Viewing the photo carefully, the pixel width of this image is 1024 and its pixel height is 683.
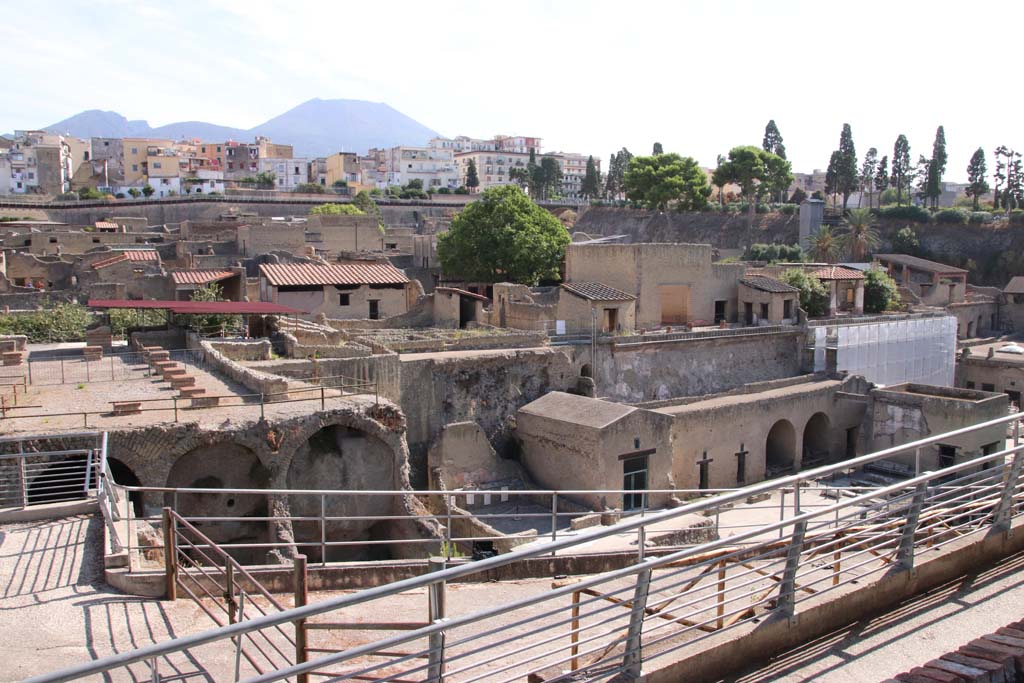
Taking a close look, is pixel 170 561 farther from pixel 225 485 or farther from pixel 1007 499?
pixel 225 485

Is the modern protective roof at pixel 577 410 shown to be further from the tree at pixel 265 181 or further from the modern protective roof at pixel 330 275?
the tree at pixel 265 181

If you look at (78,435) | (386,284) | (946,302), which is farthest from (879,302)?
(78,435)

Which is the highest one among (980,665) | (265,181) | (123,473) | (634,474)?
(265,181)

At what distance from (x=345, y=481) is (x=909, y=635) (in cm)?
1282

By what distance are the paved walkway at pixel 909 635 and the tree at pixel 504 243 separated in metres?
38.3

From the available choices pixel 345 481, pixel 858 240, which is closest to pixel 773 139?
pixel 858 240

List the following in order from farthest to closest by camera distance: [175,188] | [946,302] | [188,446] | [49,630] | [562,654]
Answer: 1. [175,188]
2. [946,302]
3. [188,446]
4. [49,630]
5. [562,654]

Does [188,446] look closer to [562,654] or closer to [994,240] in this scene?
[562,654]

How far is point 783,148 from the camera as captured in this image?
8800 cm

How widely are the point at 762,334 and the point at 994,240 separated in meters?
37.8

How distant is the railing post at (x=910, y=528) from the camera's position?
6969mm

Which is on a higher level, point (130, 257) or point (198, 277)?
point (130, 257)

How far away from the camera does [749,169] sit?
72500 mm

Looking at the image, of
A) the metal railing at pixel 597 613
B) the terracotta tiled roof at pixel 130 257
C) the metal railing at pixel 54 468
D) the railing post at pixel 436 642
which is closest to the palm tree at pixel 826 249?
the terracotta tiled roof at pixel 130 257
